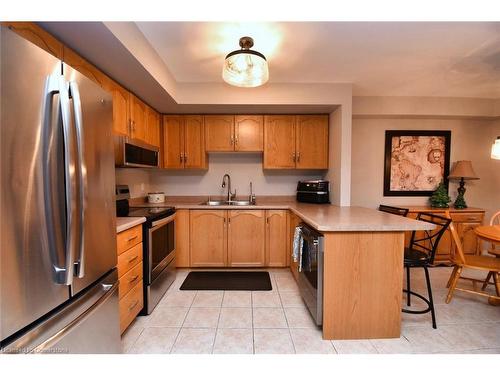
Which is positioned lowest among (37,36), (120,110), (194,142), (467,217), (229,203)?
(467,217)

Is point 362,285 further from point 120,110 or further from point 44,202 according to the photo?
point 120,110

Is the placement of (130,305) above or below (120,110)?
below

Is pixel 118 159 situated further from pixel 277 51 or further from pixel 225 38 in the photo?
pixel 277 51

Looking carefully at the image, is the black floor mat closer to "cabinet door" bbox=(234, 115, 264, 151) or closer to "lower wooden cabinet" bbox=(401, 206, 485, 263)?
"cabinet door" bbox=(234, 115, 264, 151)

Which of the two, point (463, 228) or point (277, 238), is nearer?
point (277, 238)

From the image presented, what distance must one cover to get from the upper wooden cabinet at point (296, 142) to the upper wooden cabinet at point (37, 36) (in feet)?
7.18

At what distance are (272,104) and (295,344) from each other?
7.89 ft

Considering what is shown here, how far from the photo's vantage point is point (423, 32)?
166 cm

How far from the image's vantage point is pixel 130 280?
167 cm

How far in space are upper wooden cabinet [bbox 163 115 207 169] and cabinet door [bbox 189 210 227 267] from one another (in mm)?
755

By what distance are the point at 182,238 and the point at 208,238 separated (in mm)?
337

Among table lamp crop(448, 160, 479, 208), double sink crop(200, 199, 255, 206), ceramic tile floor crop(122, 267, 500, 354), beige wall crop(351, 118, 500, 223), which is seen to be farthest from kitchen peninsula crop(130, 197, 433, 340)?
table lamp crop(448, 160, 479, 208)

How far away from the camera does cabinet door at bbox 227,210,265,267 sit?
111 inches

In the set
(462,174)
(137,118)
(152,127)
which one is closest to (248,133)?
(152,127)
